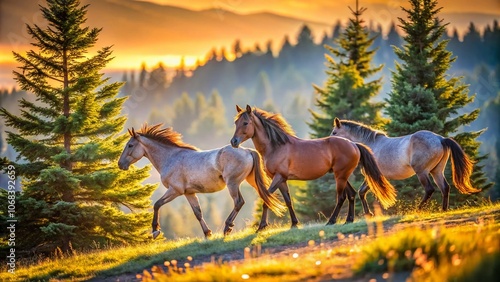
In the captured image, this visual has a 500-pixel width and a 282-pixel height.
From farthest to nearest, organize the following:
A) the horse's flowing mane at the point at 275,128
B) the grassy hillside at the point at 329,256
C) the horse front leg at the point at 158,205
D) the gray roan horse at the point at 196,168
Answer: the horse front leg at the point at 158,205 → the gray roan horse at the point at 196,168 → the horse's flowing mane at the point at 275,128 → the grassy hillside at the point at 329,256

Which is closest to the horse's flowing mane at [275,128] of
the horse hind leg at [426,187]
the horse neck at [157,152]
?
the horse neck at [157,152]

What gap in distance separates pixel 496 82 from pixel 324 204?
14188cm

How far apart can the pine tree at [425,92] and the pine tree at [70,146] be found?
446 inches

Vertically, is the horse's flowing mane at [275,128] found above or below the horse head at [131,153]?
above

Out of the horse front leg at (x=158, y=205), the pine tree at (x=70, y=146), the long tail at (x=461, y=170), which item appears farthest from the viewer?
the pine tree at (x=70, y=146)

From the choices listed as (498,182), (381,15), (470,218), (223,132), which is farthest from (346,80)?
(223,132)

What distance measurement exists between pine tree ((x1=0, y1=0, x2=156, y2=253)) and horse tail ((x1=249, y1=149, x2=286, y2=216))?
21.7ft

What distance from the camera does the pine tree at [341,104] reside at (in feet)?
104

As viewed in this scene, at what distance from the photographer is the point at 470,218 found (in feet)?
44.0

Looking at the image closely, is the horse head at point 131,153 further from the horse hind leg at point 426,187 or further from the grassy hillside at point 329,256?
the horse hind leg at point 426,187

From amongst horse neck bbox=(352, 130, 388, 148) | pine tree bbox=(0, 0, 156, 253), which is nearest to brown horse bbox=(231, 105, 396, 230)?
horse neck bbox=(352, 130, 388, 148)

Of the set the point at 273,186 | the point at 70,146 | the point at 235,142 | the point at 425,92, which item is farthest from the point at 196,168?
the point at 425,92

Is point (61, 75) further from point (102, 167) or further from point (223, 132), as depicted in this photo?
point (223, 132)

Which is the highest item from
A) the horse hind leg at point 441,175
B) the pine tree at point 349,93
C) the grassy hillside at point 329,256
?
the pine tree at point 349,93
